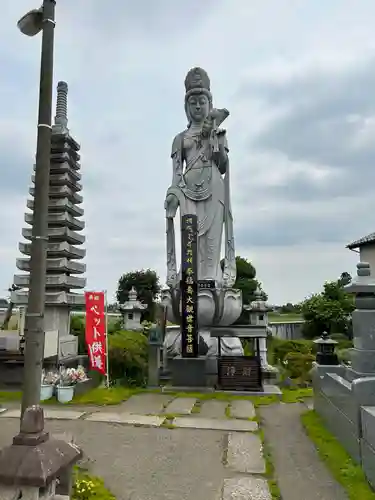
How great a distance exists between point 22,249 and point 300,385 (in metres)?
10.2

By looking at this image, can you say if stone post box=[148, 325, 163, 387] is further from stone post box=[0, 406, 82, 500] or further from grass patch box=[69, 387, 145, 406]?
stone post box=[0, 406, 82, 500]

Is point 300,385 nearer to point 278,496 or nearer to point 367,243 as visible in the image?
point 278,496

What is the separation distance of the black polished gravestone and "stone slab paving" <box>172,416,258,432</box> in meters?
3.22

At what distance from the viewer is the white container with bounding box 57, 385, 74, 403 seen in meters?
9.16

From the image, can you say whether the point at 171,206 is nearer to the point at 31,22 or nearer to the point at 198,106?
the point at 198,106

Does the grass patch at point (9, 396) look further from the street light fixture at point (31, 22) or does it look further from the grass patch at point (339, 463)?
the street light fixture at point (31, 22)

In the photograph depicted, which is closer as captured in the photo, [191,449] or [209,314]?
[191,449]

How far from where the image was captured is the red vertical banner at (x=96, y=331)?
35.9 ft

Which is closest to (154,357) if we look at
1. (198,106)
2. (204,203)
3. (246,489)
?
(204,203)

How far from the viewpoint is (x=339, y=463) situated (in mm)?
5090

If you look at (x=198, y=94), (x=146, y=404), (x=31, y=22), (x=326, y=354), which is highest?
(x=198, y=94)

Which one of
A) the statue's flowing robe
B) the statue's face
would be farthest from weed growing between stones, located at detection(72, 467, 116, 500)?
the statue's face

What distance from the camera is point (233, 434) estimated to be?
6484mm

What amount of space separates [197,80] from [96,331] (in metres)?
9.11
